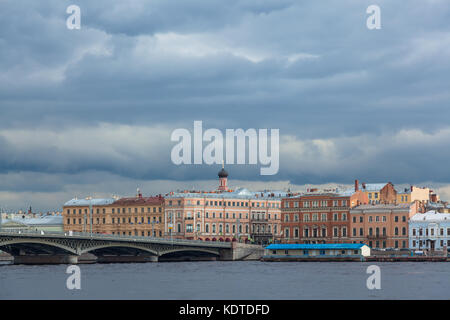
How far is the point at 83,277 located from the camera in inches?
3671

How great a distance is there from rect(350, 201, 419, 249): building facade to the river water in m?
40.6

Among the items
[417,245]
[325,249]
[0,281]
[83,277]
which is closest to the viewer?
[0,281]

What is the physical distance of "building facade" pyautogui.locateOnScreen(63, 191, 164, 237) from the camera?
17100 cm

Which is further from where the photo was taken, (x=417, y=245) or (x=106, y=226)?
(x=106, y=226)

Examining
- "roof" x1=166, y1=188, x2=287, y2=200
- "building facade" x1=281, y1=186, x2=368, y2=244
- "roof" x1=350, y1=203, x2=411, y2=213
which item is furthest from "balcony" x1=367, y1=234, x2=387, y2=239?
"roof" x1=166, y1=188, x2=287, y2=200

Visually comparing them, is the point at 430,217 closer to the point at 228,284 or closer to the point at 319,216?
the point at 319,216

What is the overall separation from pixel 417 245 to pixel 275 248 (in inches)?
870

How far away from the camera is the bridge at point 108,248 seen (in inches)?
4742

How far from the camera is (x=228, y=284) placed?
3241 inches

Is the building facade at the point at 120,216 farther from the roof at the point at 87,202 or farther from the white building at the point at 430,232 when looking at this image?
the white building at the point at 430,232

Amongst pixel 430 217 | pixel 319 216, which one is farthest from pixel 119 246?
pixel 430 217

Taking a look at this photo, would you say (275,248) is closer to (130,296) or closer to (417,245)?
(417,245)
